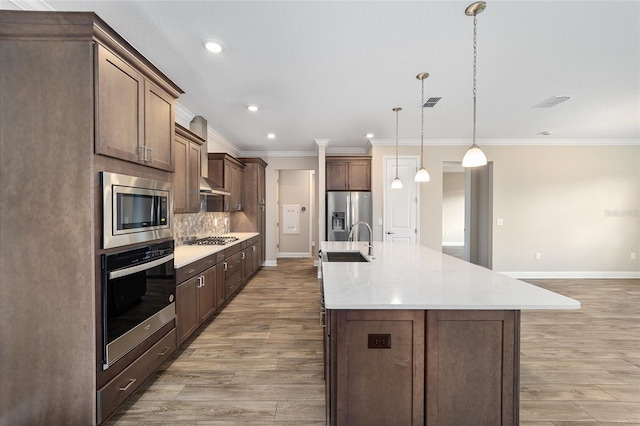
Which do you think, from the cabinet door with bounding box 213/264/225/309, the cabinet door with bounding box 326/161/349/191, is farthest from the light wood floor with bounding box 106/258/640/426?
the cabinet door with bounding box 326/161/349/191

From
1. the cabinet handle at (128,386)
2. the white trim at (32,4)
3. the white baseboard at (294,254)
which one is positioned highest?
the white trim at (32,4)

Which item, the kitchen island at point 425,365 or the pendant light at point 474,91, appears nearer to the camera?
the kitchen island at point 425,365

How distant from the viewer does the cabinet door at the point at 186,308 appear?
2.56 metres

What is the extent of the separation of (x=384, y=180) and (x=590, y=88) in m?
3.14

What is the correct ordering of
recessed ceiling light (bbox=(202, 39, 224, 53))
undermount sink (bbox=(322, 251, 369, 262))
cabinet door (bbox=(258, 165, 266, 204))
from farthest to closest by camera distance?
1. cabinet door (bbox=(258, 165, 266, 204))
2. undermount sink (bbox=(322, 251, 369, 262))
3. recessed ceiling light (bbox=(202, 39, 224, 53))

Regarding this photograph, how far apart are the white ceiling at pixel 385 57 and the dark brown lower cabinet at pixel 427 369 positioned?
197 cm

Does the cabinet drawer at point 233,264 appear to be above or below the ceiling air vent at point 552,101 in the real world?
below

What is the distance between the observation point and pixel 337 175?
229 inches

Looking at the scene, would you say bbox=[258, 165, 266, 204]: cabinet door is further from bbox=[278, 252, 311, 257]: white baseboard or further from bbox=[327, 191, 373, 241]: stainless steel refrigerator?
bbox=[278, 252, 311, 257]: white baseboard

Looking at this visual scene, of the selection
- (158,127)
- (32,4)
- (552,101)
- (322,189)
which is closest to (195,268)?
(158,127)

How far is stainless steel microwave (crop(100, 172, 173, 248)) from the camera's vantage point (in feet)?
5.48

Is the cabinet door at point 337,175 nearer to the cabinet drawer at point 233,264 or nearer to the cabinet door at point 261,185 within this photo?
the cabinet door at point 261,185

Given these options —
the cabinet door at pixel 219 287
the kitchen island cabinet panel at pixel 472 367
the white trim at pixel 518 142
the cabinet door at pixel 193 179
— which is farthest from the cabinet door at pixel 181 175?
the white trim at pixel 518 142

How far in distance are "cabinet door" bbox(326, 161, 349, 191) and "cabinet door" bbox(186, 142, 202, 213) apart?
2.80 m
